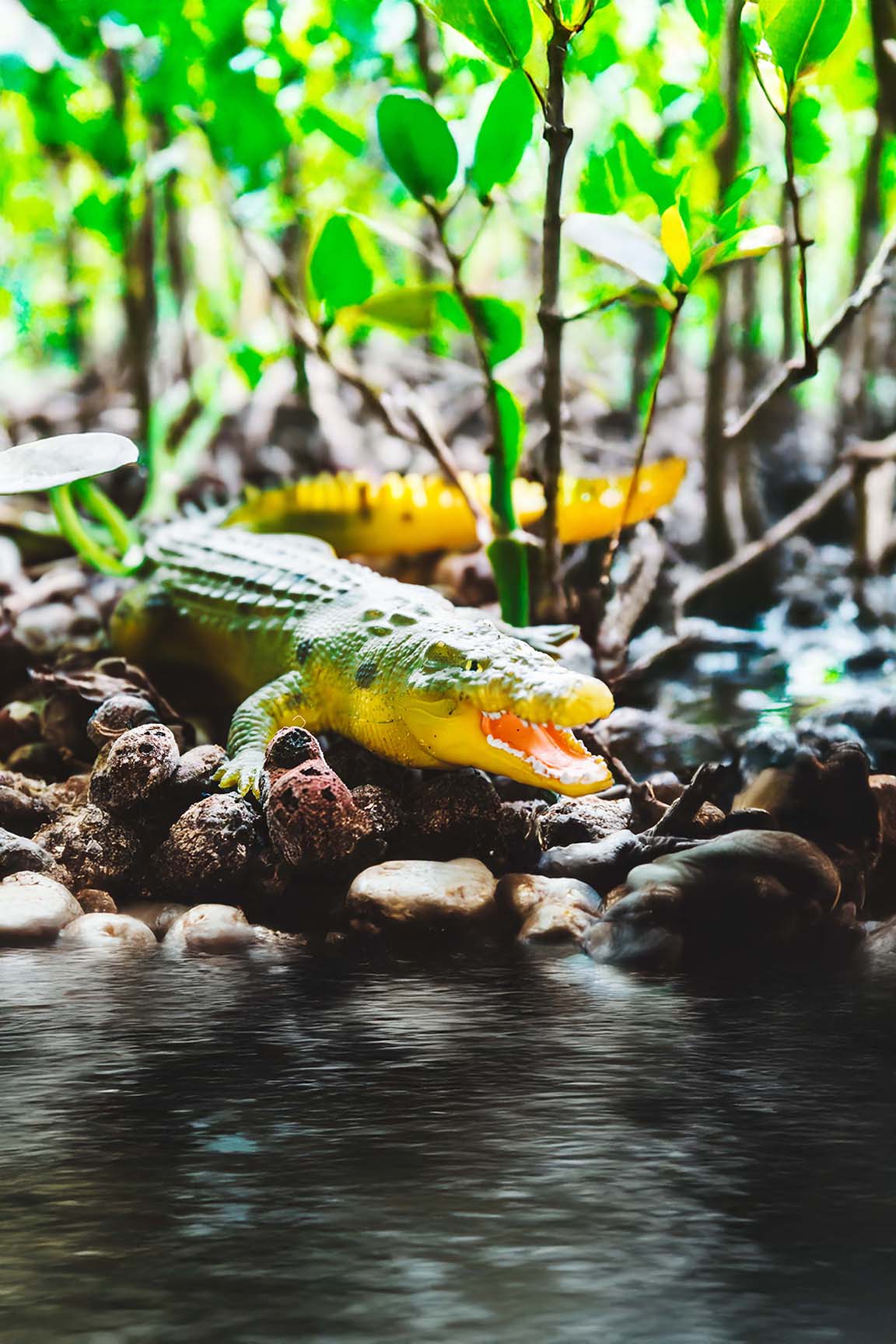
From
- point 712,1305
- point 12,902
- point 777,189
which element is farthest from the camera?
point 777,189

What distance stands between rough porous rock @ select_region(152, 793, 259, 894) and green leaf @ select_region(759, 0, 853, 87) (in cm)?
180

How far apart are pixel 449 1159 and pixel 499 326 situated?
228 cm

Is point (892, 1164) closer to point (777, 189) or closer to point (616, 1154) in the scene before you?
point (616, 1154)

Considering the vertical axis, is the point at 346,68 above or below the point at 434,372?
above

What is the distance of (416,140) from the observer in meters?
2.85

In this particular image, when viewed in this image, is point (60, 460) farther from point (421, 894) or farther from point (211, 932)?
point (421, 894)

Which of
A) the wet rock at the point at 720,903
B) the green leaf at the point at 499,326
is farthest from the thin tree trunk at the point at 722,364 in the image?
the wet rock at the point at 720,903

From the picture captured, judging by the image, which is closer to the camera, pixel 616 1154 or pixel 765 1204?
pixel 765 1204

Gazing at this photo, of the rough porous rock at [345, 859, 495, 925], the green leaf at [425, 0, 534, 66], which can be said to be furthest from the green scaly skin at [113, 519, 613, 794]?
the green leaf at [425, 0, 534, 66]

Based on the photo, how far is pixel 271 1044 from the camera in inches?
65.9

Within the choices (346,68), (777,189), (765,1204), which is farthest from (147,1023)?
(777,189)

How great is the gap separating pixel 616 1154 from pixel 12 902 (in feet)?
4.18

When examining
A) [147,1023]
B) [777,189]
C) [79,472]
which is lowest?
[147,1023]

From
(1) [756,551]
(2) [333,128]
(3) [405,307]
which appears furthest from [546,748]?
(2) [333,128]
